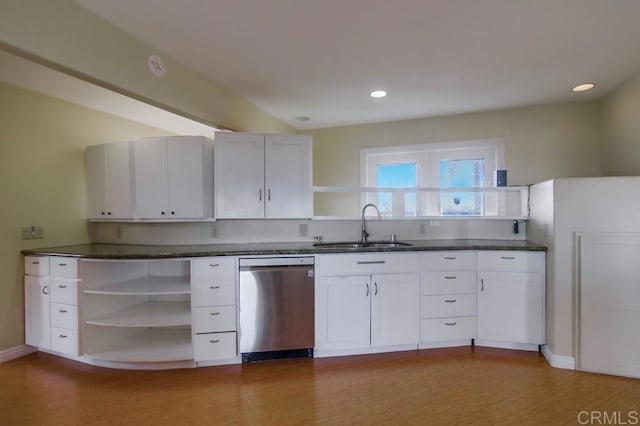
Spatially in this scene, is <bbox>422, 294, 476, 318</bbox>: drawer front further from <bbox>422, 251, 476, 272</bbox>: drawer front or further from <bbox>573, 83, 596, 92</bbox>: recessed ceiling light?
<bbox>573, 83, 596, 92</bbox>: recessed ceiling light

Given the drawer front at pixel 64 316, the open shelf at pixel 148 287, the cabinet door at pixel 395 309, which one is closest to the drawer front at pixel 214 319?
the open shelf at pixel 148 287

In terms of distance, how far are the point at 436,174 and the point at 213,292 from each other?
128 inches

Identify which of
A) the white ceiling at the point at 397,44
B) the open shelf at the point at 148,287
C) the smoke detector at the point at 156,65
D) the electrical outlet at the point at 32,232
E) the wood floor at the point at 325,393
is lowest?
the wood floor at the point at 325,393

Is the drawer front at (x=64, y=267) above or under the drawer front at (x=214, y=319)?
above

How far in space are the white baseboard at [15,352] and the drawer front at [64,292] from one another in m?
0.66

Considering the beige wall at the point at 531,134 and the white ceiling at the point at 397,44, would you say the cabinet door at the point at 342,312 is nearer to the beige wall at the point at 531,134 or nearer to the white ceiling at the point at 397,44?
the white ceiling at the point at 397,44

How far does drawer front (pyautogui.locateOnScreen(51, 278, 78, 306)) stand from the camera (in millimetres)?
2568

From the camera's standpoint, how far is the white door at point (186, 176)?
295 centimetres

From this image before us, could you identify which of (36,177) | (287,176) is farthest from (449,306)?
(36,177)

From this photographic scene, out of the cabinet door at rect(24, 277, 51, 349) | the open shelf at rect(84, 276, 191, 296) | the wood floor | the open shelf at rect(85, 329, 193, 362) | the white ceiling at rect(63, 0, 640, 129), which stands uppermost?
the white ceiling at rect(63, 0, 640, 129)

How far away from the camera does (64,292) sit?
2.61 m

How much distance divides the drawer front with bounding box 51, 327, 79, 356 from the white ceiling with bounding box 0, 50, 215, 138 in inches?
82.0

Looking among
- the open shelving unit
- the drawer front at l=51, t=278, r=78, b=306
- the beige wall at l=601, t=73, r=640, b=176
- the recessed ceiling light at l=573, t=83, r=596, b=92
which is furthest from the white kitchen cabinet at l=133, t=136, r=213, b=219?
the beige wall at l=601, t=73, r=640, b=176

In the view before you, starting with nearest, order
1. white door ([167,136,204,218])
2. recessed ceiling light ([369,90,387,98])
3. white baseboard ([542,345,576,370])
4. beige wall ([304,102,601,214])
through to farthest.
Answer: white baseboard ([542,345,576,370])
white door ([167,136,204,218])
recessed ceiling light ([369,90,387,98])
beige wall ([304,102,601,214])
